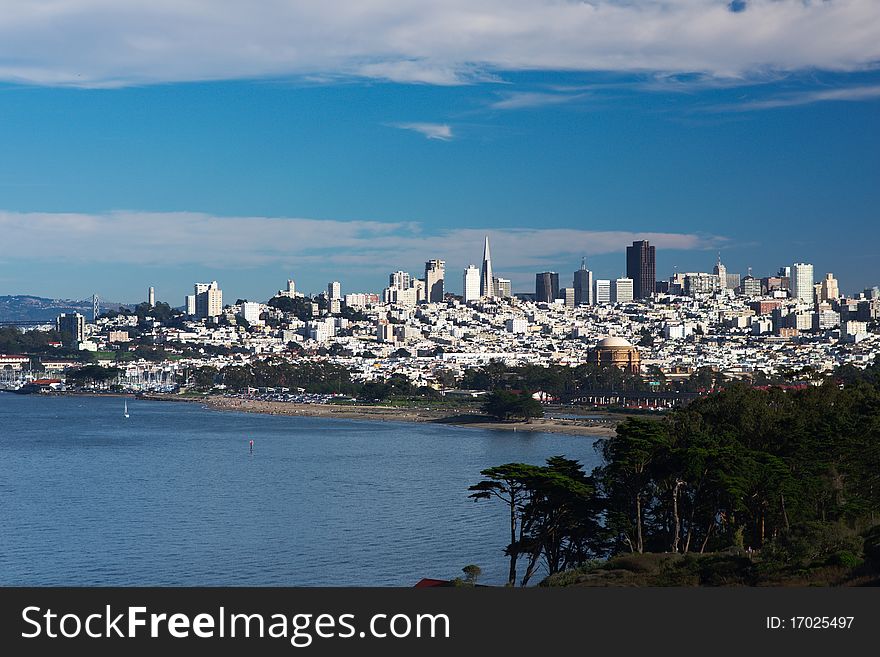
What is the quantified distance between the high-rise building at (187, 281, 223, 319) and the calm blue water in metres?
67.0

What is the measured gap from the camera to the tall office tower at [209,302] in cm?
10038

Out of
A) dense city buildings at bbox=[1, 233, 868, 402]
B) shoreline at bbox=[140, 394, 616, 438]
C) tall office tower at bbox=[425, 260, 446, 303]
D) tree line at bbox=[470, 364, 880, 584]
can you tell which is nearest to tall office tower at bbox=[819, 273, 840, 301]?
dense city buildings at bbox=[1, 233, 868, 402]

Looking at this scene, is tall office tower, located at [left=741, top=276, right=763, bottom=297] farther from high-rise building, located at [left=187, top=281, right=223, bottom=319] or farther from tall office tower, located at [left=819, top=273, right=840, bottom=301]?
high-rise building, located at [left=187, top=281, right=223, bottom=319]

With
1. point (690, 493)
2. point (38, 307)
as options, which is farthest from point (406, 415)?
point (38, 307)

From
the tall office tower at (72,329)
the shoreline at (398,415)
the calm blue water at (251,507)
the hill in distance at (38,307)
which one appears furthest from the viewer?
the hill in distance at (38,307)

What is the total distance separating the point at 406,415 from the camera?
41.7 metres

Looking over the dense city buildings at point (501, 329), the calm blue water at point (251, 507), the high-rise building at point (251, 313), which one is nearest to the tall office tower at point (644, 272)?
the dense city buildings at point (501, 329)

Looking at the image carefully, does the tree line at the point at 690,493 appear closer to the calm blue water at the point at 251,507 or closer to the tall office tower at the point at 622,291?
the calm blue water at the point at 251,507

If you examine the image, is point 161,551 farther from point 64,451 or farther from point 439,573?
point 64,451

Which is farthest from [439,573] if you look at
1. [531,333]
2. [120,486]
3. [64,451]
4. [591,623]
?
[531,333]

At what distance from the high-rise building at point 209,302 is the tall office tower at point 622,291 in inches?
1342

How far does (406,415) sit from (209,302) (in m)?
61.7

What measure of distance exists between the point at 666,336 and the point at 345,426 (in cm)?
5279

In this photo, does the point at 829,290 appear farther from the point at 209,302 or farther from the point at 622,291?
the point at 209,302
